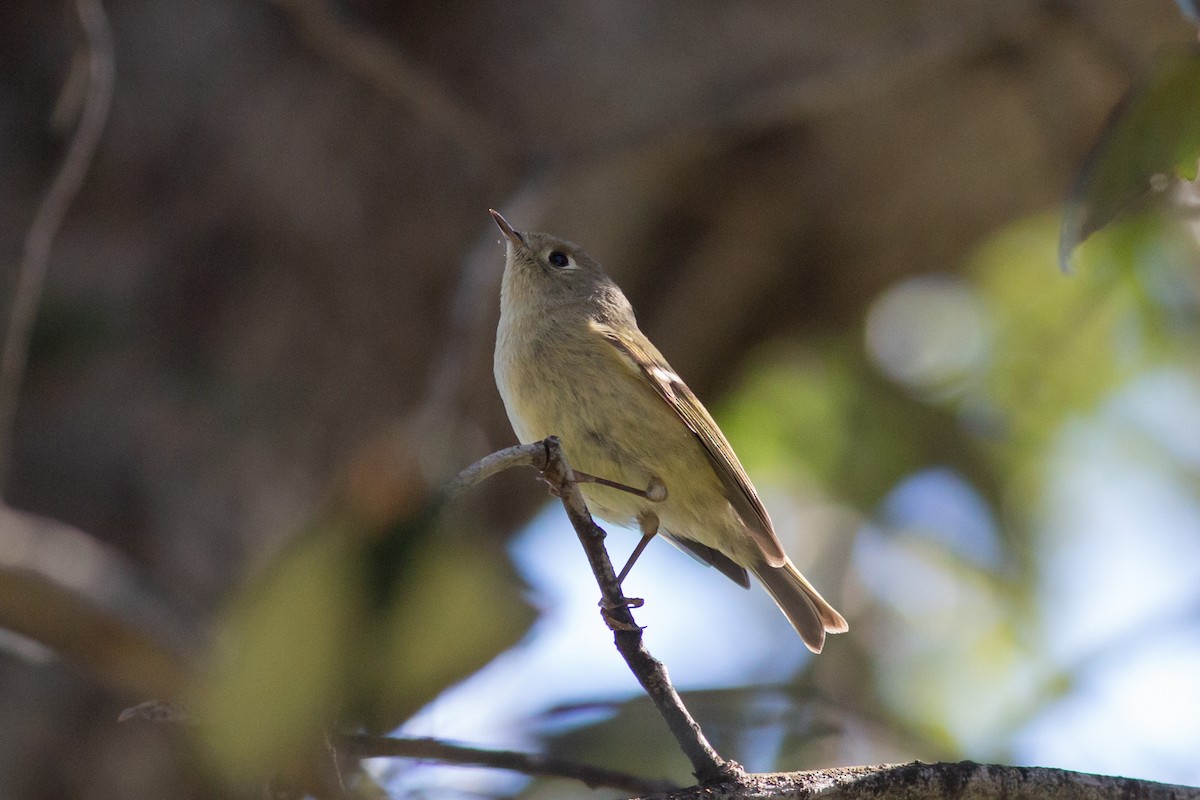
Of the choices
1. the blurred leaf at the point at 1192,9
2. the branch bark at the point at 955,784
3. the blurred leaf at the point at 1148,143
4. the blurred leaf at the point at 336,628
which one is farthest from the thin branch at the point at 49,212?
the blurred leaf at the point at 1192,9

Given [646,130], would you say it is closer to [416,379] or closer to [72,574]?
[416,379]

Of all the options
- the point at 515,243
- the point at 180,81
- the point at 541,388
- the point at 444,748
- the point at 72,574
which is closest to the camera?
the point at 444,748

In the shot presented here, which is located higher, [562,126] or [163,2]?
[163,2]

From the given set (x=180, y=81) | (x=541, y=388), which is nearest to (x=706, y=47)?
(x=180, y=81)

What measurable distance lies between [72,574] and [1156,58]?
7.41 feet

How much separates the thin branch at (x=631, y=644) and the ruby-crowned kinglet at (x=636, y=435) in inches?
31.6

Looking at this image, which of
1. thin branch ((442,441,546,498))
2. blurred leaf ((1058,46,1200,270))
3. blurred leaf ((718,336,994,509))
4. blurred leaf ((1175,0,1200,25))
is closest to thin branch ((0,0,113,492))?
thin branch ((442,441,546,498))

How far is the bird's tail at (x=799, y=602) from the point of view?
296 centimetres

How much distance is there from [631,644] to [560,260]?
180 centimetres

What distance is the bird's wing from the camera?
9.05 feet

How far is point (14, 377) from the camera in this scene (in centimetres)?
276

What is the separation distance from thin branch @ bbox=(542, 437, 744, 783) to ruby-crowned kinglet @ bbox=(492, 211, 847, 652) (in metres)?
0.80

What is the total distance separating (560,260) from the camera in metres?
3.30

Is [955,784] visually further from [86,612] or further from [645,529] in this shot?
[86,612]
